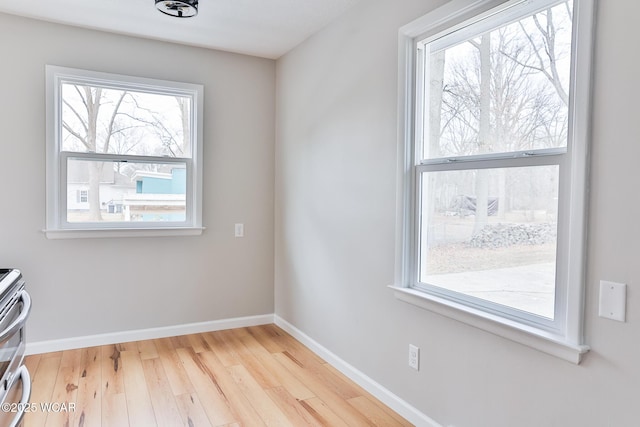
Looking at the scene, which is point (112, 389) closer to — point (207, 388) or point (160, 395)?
point (160, 395)

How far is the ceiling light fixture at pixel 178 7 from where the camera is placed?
251 centimetres

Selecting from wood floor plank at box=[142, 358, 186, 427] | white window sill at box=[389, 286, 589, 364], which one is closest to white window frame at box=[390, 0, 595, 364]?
white window sill at box=[389, 286, 589, 364]

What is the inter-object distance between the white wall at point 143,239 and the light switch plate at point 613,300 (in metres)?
2.91

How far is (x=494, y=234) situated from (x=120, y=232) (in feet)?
9.08

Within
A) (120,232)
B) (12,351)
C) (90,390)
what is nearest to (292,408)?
(90,390)

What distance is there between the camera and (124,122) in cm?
336

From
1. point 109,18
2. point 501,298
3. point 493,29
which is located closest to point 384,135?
point 493,29

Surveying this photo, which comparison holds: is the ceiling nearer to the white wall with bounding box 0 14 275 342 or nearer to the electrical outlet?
the white wall with bounding box 0 14 275 342

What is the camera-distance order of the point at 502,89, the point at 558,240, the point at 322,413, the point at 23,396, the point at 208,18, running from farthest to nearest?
the point at 208,18 → the point at 322,413 → the point at 502,89 → the point at 23,396 → the point at 558,240

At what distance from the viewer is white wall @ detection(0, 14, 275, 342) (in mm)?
3006

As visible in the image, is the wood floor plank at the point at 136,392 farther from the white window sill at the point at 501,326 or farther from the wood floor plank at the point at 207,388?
the white window sill at the point at 501,326

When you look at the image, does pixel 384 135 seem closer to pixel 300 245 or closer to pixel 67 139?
pixel 300 245

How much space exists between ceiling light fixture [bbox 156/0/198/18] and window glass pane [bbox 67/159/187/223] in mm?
1279

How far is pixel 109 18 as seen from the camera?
2.98m
